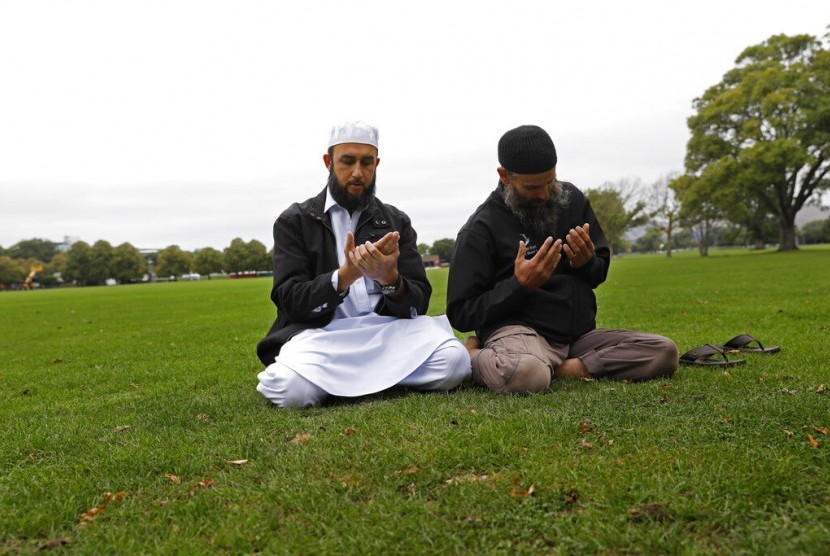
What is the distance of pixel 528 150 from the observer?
4402 millimetres

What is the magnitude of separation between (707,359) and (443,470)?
10.6ft

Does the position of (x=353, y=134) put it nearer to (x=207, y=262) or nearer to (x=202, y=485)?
(x=202, y=485)

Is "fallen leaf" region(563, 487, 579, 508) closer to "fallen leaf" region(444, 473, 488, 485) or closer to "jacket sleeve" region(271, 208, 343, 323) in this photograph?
"fallen leaf" region(444, 473, 488, 485)

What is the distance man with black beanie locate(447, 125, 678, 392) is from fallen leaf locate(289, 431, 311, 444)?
4.67 ft

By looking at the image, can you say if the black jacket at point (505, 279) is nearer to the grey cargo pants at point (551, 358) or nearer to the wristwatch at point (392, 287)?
the grey cargo pants at point (551, 358)

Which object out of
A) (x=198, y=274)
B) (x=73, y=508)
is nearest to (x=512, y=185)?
(x=73, y=508)

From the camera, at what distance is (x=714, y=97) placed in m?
46.5

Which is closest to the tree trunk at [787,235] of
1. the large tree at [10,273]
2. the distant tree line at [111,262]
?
the distant tree line at [111,262]

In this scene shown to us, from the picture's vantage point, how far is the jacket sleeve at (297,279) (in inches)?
174

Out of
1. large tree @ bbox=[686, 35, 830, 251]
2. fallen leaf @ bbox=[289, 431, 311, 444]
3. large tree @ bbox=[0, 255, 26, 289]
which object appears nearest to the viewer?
fallen leaf @ bbox=[289, 431, 311, 444]

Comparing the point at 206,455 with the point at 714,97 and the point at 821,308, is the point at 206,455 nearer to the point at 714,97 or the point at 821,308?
the point at 821,308

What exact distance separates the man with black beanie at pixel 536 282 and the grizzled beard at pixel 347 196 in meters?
0.78

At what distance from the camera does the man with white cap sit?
14.2 ft

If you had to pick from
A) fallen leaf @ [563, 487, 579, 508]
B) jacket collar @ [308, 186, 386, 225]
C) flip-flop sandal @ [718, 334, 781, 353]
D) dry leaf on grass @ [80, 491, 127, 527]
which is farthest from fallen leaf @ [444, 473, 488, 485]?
flip-flop sandal @ [718, 334, 781, 353]
